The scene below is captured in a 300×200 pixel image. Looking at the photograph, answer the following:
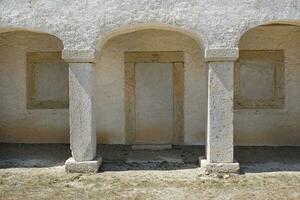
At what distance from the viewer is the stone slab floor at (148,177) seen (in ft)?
18.4

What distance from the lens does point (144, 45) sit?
9.09 metres

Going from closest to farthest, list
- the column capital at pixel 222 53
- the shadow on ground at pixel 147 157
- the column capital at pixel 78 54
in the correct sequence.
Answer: the column capital at pixel 222 53, the column capital at pixel 78 54, the shadow on ground at pixel 147 157

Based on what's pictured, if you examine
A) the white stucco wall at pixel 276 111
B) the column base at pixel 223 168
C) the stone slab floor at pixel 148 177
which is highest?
the white stucco wall at pixel 276 111

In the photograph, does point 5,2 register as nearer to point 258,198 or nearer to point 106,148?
point 106,148

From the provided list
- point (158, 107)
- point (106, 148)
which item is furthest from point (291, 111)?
point (106, 148)

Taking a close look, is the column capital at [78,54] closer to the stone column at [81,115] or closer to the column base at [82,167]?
the stone column at [81,115]

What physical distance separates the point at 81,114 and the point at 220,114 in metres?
2.53

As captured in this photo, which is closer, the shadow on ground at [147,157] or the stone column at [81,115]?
the stone column at [81,115]

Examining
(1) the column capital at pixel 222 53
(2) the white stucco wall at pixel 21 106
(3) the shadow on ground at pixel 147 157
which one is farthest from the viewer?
(2) the white stucco wall at pixel 21 106

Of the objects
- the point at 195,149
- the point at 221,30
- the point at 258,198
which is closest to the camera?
the point at 258,198

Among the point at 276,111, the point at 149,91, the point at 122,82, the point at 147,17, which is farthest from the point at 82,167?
the point at 276,111

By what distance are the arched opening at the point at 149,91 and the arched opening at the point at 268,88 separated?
0.99 meters

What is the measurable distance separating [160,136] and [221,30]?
3.58m

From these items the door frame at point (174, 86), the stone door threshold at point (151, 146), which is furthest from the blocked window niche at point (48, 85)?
the stone door threshold at point (151, 146)
